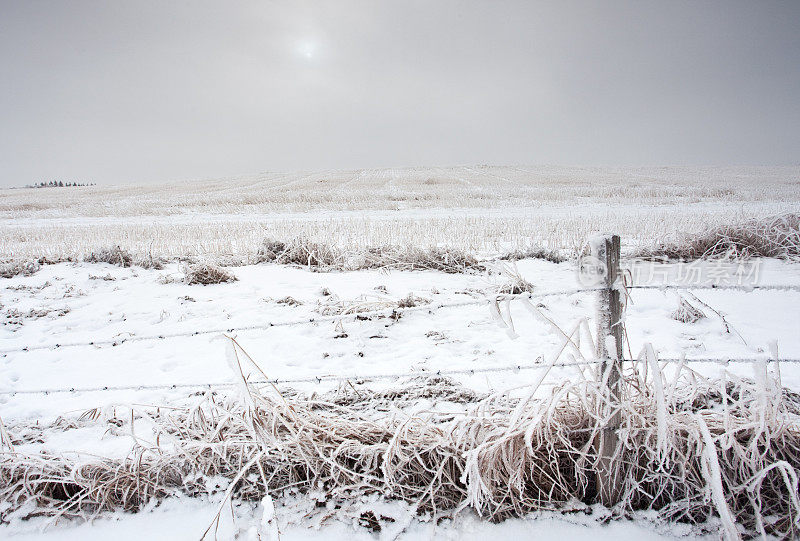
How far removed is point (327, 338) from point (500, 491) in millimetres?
2750

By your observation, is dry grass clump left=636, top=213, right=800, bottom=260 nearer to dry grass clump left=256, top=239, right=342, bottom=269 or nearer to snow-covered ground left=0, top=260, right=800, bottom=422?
snow-covered ground left=0, top=260, right=800, bottom=422

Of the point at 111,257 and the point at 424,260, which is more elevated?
the point at 111,257

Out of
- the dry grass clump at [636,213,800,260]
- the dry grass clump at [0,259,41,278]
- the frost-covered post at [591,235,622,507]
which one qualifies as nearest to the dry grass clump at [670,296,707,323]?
the dry grass clump at [636,213,800,260]

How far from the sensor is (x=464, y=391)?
328 cm

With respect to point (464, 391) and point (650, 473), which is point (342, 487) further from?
point (650, 473)

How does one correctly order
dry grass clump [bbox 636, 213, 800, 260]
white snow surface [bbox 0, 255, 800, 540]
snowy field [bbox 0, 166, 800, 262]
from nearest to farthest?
white snow surface [bbox 0, 255, 800, 540] < dry grass clump [bbox 636, 213, 800, 260] < snowy field [bbox 0, 166, 800, 262]

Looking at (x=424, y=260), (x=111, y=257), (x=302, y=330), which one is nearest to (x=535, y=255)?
(x=424, y=260)

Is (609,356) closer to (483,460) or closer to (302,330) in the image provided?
(483,460)

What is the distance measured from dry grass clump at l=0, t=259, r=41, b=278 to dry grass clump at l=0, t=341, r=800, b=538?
6.61 meters

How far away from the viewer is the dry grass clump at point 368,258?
731 cm

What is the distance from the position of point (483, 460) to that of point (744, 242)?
752cm

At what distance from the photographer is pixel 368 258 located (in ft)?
25.0

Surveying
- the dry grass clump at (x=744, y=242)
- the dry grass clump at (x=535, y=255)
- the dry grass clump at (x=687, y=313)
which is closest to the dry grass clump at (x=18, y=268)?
the dry grass clump at (x=535, y=255)

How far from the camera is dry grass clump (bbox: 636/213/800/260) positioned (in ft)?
22.8
